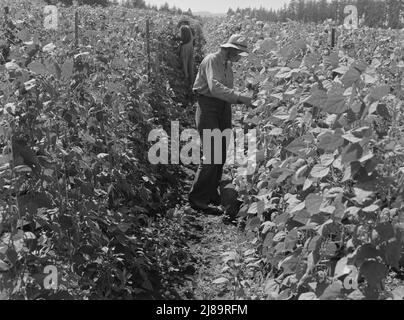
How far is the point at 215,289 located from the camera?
12.2 ft

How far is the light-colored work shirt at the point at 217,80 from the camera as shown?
4.89 m

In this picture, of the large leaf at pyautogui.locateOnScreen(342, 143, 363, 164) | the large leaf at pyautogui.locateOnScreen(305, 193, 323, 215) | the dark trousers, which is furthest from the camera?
the dark trousers

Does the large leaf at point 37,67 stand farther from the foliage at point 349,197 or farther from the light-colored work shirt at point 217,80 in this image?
the light-colored work shirt at point 217,80

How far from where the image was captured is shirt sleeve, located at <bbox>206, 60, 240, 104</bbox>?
488 centimetres

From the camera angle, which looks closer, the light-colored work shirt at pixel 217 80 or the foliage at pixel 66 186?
the foliage at pixel 66 186

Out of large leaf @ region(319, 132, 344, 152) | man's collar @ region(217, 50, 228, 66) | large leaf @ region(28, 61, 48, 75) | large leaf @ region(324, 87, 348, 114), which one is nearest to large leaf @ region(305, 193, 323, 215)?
large leaf @ region(319, 132, 344, 152)

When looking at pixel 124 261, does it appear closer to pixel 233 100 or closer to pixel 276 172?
pixel 276 172

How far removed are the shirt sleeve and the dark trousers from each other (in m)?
0.20

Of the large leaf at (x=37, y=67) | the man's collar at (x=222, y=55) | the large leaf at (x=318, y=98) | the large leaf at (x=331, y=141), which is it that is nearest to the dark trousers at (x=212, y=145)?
the man's collar at (x=222, y=55)

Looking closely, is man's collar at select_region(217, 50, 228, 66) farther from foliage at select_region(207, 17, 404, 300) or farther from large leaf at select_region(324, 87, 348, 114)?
large leaf at select_region(324, 87, 348, 114)

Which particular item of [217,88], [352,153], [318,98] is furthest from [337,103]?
[217,88]

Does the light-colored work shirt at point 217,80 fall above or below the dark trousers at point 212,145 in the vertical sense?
above

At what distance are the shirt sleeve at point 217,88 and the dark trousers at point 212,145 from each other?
196 mm

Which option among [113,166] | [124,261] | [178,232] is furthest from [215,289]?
[113,166]
